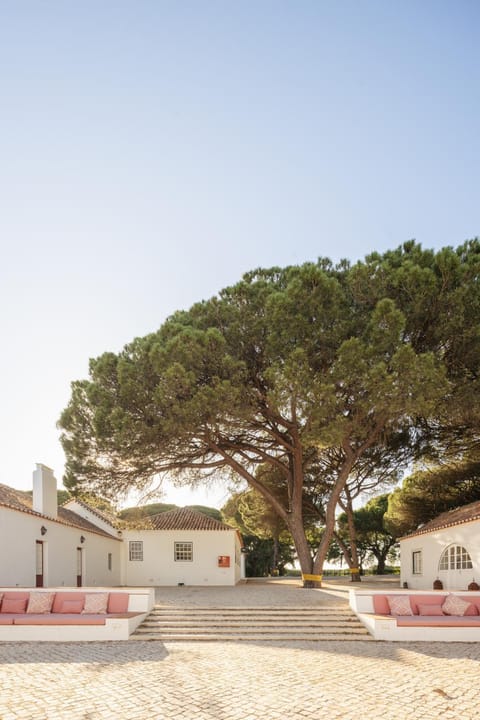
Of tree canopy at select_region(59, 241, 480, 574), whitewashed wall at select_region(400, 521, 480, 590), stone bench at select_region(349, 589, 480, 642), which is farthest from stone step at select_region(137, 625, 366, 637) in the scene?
tree canopy at select_region(59, 241, 480, 574)

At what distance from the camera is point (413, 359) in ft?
58.2

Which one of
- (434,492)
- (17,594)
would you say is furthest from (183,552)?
(17,594)

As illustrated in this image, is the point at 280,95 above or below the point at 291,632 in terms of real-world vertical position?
above

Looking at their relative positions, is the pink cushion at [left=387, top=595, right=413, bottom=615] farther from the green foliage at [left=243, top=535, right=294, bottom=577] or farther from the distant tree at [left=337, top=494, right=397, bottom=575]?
the green foliage at [left=243, top=535, right=294, bottom=577]

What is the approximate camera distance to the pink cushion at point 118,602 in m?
13.5

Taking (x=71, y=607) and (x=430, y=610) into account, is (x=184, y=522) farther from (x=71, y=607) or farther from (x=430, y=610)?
(x=430, y=610)

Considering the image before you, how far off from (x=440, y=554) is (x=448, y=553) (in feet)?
2.13

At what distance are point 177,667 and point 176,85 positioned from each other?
1010cm

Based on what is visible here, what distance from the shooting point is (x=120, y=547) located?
98.7 ft

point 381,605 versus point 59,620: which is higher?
point 59,620

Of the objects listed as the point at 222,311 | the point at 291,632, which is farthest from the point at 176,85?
the point at 291,632

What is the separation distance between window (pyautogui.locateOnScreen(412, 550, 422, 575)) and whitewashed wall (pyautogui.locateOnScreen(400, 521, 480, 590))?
4.6 inches

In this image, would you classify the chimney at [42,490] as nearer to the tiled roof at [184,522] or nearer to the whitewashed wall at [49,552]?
the whitewashed wall at [49,552]

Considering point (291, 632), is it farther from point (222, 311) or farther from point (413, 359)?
point (222, 311)
